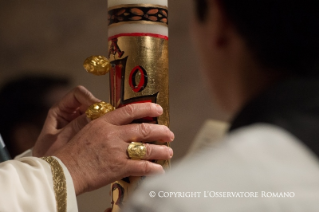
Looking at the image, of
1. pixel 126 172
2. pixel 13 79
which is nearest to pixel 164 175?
pixel 126 172

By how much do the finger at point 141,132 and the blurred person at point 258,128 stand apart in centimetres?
7

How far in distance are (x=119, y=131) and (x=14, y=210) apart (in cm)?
21

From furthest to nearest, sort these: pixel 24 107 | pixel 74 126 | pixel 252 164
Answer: pixel 24 107, pixel 74 126, pixel 252 164

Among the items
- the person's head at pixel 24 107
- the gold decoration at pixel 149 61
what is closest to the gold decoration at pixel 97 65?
the gold decoration at pixel 149 61

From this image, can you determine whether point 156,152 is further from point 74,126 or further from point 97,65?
point 74,126

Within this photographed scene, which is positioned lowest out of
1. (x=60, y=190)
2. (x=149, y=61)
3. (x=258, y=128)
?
(x=60, y=190)

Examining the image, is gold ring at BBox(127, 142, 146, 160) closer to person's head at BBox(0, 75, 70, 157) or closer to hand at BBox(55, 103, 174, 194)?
hand at BBox(55, 103, 174, 194)

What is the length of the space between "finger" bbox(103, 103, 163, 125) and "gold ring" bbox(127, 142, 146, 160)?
4cm

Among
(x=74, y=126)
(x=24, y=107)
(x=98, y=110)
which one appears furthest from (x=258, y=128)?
(x=24, y=107)

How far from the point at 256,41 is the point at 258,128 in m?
0.19

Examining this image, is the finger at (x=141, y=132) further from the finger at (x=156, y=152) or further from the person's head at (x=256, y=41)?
the person's head at (x=256, y=41)

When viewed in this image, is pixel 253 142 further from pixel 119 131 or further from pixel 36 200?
pixel 36 200

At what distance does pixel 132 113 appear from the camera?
2.08 ft

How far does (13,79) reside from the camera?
3.77ft
